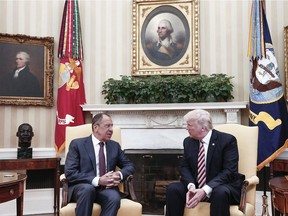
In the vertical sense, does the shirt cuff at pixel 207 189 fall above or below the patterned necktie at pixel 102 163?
below

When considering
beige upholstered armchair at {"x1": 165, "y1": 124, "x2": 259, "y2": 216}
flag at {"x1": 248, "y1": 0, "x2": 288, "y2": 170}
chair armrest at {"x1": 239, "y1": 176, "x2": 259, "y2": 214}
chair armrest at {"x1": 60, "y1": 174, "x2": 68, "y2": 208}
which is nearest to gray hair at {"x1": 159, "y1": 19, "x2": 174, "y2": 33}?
flag at {"x1": 248, "y1": 0, "x2": 288, "y2": 170}

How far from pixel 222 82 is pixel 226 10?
3.97 ft

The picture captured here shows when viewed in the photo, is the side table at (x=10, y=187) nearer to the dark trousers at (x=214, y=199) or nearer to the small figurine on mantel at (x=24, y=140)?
the dark trousers at (x=214, y=199)

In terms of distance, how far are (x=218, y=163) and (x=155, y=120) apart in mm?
2134

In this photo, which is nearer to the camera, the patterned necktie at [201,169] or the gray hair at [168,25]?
the patterned necktie at [201,169]

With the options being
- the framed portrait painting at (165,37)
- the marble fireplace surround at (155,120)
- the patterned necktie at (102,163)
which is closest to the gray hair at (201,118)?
the patterned necktie at (102,163)

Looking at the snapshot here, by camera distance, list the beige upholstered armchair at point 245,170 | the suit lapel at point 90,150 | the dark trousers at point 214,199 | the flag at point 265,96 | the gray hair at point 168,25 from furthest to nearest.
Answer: the gray hair at point 168,25 → the flag at point 265,96 → the suit lapel at point 90,150 → the beige upholstered armchair at point 245,170 → the dark trousers at point 214,199

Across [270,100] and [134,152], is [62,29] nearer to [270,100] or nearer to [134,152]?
[134,152]

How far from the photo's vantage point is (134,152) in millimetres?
5020

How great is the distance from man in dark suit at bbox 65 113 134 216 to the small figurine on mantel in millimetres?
1843

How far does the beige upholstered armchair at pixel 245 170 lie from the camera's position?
113 inches

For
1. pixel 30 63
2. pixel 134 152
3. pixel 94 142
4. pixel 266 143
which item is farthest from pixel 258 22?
pixel 30 63

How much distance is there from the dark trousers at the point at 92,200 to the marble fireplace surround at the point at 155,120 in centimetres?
214

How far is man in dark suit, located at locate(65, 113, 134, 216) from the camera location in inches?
113
